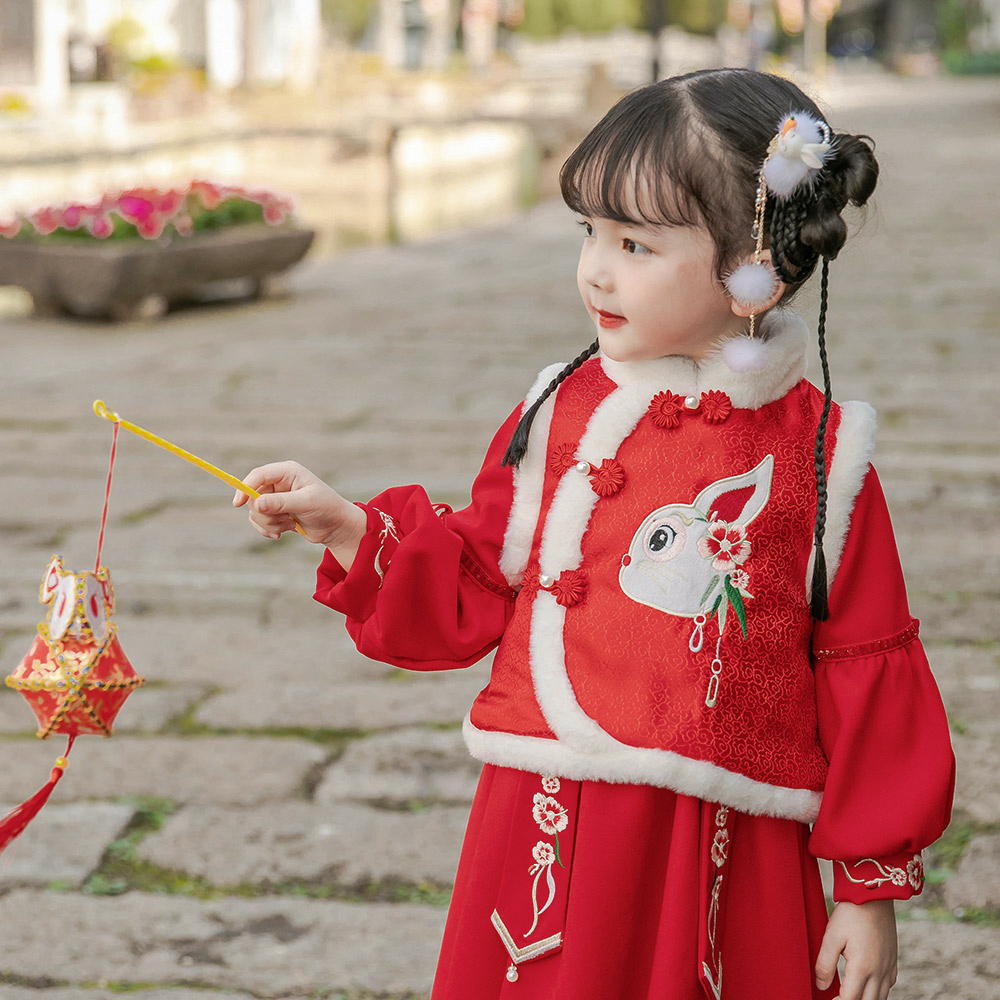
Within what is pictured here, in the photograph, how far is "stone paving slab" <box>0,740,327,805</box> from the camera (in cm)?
253

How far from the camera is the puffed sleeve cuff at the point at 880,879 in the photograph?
54.1 inches

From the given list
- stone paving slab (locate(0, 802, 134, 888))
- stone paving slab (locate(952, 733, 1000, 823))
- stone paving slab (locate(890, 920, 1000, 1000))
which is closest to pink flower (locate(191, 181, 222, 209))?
stone paving slab (locate(0, 802, 134, 888))

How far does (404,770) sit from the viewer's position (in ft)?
8.54

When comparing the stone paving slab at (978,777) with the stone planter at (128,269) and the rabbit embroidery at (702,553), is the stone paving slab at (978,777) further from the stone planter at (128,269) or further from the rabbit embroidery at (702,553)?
the stone planter at (128,269)

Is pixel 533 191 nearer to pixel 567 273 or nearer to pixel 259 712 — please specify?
pixel 567 273

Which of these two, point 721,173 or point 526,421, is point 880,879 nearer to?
point 526,421

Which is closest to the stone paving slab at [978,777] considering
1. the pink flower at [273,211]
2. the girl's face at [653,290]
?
the girl's face at [653,290]

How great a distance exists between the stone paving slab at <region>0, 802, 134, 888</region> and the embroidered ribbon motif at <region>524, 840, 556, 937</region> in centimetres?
112

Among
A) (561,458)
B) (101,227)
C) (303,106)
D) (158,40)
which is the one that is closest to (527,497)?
(561,458)

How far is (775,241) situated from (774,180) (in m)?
0.06

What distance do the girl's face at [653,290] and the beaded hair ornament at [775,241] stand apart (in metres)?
0.03

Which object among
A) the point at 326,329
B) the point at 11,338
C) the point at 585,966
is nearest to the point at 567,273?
the point at 326,329

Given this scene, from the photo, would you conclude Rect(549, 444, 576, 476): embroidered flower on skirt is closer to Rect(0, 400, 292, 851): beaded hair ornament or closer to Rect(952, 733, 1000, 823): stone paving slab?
Rect(0, 400, 292, 851): beaded hair ornament

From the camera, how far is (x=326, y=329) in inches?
293
